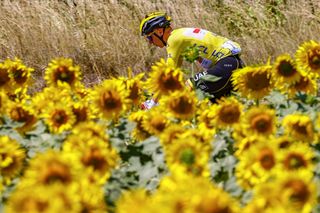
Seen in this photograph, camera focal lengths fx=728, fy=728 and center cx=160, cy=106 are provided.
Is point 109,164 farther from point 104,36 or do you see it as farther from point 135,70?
point 104,36

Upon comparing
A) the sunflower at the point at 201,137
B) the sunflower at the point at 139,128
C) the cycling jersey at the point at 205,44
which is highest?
the sunflower at the point at 201,137

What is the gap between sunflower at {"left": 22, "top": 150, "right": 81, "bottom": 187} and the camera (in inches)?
78.3

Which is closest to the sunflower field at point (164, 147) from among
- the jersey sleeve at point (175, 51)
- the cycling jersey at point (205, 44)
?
the jersey sleeve at point (175, 51)

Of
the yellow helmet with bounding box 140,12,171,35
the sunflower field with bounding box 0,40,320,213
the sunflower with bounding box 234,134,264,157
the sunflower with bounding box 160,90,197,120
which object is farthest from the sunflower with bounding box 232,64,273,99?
the yellow helmet with bounding box 140,12,171,35

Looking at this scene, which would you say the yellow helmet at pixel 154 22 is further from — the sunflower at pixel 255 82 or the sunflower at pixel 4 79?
the sunflower at pixel 255 82

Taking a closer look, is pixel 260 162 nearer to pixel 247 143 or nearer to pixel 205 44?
pixel 247 143

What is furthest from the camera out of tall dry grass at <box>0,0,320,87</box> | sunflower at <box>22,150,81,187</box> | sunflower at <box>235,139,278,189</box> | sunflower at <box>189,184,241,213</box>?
tall dry grass at <box>0,0,320,87</box>

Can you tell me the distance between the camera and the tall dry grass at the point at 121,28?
7.78 m

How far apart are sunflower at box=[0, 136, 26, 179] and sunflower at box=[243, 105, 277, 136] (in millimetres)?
826

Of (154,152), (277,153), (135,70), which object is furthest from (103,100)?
(135,70)

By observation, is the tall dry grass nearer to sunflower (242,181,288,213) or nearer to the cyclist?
the cyclist

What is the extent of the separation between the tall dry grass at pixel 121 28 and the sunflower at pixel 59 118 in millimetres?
4497

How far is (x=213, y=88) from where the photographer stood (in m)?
5.78

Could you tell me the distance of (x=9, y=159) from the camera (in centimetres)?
251
